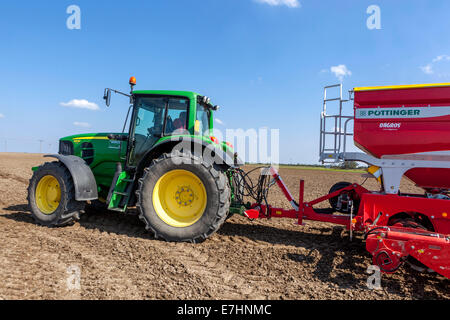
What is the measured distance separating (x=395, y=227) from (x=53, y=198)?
5392 mm

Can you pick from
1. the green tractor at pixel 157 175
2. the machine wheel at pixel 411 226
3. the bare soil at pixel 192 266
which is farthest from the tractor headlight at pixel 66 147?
the machine wheel at pixel 411 226

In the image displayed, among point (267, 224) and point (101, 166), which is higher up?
point (101, 166)

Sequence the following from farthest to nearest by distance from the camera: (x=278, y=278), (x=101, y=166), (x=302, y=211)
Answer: (x=101, y=166)
(x=302, y=211)
(x=278, y=278)

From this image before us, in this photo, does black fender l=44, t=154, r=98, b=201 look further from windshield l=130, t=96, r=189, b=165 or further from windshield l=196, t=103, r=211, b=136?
windshield l=196, t=103, r=211, b=136

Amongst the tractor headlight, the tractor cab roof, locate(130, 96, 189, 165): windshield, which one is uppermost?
the tractor cab roof

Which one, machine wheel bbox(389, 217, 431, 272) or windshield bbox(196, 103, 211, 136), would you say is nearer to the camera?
machine wheel bbox(389, 217, 431, 272)

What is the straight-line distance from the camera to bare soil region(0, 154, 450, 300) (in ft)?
9.49

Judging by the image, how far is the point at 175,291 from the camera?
2891 mm

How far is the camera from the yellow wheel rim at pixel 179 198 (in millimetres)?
4469

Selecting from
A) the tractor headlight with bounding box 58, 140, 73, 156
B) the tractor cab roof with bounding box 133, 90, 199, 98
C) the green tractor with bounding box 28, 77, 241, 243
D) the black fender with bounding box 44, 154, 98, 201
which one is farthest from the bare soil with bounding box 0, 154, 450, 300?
the tractor cab roof with bounding box 133, 90, 199, 98
